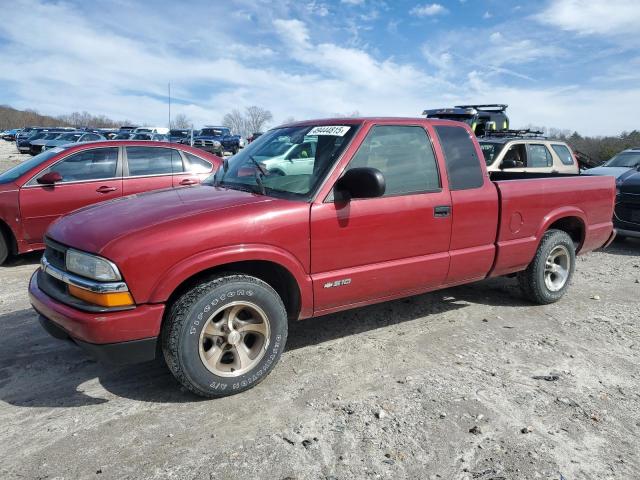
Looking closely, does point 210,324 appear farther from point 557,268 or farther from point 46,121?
point 46,121

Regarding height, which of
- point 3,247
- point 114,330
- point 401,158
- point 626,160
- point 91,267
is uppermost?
point 626,160

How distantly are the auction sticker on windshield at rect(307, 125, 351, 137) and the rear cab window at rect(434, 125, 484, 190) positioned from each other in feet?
3.04

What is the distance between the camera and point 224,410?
2.97m

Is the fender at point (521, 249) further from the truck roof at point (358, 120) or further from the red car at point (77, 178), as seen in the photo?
the red car at point (77, 178)

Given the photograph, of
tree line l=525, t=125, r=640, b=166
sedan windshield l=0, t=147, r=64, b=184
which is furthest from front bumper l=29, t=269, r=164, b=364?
tree line l=525, t=125, r=640, b=166

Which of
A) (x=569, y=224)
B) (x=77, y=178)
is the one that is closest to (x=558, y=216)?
(x=569, y=224)

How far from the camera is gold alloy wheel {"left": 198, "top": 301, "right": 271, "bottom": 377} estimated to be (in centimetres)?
304

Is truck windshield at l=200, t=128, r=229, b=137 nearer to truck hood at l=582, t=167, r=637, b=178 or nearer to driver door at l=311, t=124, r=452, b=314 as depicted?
truck hood at l=582, t=167, r=637, b=178

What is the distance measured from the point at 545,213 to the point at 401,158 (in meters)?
1.87

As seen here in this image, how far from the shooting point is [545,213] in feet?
15.6

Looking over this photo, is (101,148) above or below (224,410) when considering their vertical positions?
above

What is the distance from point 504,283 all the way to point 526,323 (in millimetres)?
1460

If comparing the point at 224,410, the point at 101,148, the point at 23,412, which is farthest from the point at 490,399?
the point at 101,148

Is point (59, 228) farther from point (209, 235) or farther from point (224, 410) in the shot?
point (224, 410)
